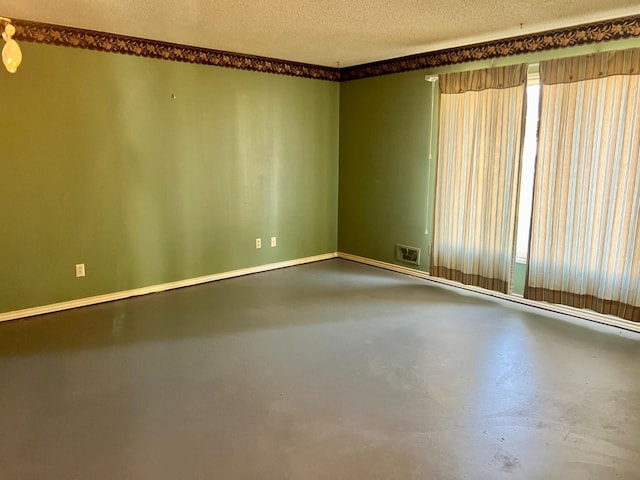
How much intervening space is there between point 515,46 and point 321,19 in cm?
179

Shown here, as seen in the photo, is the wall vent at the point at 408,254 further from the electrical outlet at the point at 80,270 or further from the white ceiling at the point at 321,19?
the electrical outlet at the point at 80,270

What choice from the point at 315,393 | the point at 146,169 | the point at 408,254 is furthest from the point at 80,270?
the point at 408,254

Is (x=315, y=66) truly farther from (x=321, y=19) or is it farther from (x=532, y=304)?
(x=532, y=304)

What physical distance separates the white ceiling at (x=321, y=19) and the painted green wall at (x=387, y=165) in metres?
0.74

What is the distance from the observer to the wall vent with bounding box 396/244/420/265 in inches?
203

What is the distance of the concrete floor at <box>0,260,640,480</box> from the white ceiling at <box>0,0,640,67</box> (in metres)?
2.32

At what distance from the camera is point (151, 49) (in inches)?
168

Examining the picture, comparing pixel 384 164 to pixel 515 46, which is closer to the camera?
pixel 515 46

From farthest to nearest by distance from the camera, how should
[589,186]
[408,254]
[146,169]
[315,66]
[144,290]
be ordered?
1. [315,66]
2. [408,254]
3. [144,290]
4. [146,169]
5. [589,186]

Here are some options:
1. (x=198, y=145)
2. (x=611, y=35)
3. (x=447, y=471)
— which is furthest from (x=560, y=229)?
(x=198, y=145)

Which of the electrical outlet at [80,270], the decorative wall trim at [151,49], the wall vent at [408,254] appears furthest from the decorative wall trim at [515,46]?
the electrical outlet at [80,270]

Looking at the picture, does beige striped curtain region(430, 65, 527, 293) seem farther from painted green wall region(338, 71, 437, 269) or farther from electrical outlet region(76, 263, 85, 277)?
electrical outlet region(76, 263, 85, 277)

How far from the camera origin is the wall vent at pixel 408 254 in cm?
516

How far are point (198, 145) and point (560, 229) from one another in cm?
341
